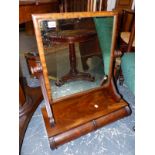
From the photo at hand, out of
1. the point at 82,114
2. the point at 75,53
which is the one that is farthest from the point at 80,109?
the point at 75,53

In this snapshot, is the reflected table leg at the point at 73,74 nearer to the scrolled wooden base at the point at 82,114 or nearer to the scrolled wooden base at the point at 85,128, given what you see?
the scrolled wooden base at the point at 82,114

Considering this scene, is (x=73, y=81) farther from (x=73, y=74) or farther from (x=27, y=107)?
(x=27, y=107)

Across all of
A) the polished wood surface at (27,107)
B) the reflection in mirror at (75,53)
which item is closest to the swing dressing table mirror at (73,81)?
the reflection in mirror at (75,53)

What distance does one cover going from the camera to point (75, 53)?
1.19 meters

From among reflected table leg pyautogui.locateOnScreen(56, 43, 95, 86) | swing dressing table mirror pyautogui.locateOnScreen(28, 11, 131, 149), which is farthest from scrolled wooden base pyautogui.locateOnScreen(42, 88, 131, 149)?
reflected table leg pyautogui.locateOnScreen(56, 43, 95, 86)

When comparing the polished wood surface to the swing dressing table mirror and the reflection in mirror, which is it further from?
the reflection in mirror

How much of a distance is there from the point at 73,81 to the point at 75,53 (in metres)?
0.28

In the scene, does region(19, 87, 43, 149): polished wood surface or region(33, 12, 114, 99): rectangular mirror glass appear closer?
region(33, 12, 114, 99): rectangular mirror glass

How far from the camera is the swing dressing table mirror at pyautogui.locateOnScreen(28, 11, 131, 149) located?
92 centimetres

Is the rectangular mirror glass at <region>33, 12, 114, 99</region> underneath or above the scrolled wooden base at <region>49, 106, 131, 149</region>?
above

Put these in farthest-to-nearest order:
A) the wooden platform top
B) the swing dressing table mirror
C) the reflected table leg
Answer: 1. the reflected table leg
2. the wooden platform top
3. the swing dressing table mirror

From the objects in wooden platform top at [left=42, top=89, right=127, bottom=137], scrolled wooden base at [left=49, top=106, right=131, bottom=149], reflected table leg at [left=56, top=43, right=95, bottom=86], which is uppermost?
reflected table leg at [left=56, top=43, right=95, bottom=86]

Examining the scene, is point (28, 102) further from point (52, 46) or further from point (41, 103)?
point (52, 46)
